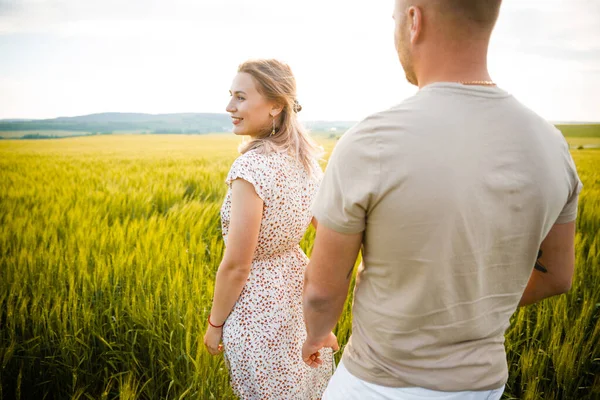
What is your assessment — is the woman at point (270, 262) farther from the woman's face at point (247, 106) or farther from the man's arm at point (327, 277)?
the man's arm at point (327, 277)

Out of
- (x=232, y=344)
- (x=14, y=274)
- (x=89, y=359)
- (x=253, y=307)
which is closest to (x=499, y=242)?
(x=253, y=307)

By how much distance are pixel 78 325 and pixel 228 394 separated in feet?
3.10

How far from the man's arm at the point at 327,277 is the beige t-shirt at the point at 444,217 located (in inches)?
1.3

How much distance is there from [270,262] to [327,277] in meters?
0.63

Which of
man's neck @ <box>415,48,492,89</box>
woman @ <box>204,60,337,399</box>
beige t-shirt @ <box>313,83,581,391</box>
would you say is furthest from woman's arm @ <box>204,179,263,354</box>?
man's neck @ <box>415,48,492,89</box>

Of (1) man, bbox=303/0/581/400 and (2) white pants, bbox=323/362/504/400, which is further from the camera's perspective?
(2) white pants, bbox=323/362/504/400

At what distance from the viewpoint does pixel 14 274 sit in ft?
7.62

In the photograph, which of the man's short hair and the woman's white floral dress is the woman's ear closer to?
the woman's white floral dress

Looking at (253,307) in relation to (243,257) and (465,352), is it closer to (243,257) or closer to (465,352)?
(243,257)

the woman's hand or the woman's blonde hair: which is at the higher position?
the woman's blonde hair

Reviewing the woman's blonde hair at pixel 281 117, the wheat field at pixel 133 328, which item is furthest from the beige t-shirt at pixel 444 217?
the wheat field at pixel 133 328

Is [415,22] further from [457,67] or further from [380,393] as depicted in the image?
[380,393]

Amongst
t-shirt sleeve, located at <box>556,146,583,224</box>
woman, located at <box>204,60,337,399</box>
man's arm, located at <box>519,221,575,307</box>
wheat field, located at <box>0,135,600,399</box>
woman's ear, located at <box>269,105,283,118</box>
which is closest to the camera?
t-shirt sleeve, located at <box>556,146,583,224</box>

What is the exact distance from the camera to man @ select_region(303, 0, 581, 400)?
740mm
